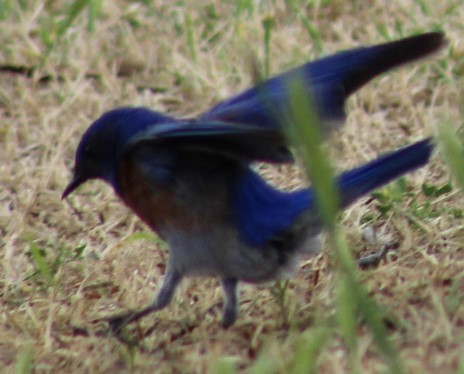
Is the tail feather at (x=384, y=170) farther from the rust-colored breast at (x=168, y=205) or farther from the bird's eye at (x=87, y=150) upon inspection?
the bird's eye at (x=87, y=150)

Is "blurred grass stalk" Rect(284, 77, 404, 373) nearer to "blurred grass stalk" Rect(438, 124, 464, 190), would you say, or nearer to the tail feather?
"blurred grass stalk" Rect(438, 124, 464, 190)

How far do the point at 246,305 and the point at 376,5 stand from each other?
8.39ft

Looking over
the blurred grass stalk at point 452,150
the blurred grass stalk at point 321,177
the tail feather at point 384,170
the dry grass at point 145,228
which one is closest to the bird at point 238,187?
the tail feather at point 384,170

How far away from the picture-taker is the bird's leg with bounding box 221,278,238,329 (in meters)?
3.89

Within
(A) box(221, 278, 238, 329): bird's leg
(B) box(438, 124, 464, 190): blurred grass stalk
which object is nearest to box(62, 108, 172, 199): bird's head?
(A) box(221, 278, 238, 329): bird's leg

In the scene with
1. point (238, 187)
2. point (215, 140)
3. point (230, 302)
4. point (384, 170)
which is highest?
point (215, 140)

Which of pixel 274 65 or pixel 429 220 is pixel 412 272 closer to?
pixel 429 220

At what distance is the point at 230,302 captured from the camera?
3918 mm

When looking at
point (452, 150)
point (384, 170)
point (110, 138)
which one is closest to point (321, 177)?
point (452, 150)

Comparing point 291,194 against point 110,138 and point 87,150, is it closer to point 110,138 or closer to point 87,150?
point 110,138

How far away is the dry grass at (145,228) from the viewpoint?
369 centimetres

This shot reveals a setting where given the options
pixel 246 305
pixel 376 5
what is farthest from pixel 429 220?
pixel 376 5

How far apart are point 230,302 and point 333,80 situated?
76 centimetres

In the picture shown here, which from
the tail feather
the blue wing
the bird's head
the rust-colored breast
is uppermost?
the bird's head
